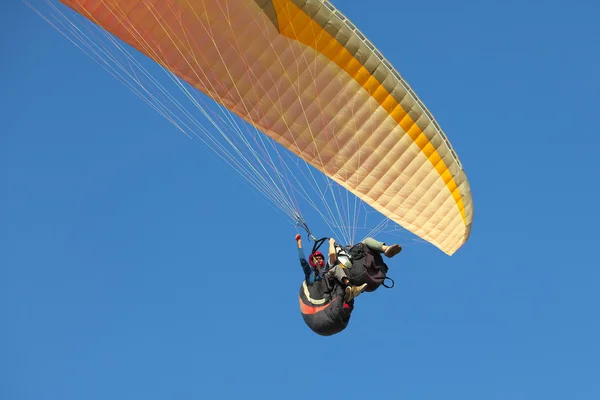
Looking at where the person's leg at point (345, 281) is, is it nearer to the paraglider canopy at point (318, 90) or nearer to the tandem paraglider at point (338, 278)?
the tandem paraglider at point (338, 278)

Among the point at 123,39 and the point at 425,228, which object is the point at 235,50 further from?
the point at 425,228

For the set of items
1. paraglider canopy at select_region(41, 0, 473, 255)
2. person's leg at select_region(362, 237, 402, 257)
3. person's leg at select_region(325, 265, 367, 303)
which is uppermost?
paraglider canopy at select_region(41, 0, 473, 255)

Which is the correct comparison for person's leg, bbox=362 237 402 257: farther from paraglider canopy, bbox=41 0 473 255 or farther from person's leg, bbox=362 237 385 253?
paraglider canopy, bbox=41 0 473 255

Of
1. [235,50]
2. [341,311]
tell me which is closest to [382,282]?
[341,311]

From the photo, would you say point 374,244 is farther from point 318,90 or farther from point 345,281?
point 318,90

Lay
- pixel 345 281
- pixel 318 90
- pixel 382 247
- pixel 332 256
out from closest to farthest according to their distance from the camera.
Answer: pixel 382 247, pixel 345 281, pixel 332 256, pixel 318 90

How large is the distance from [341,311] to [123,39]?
18.2 ft

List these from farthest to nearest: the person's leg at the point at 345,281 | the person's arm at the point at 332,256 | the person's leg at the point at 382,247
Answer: the person's arm at the point at 332,256 → the person's leg at the point at 345,281 → the person's leg at the point at 382,247

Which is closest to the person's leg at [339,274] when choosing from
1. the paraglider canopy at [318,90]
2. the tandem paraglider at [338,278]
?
the tandem paraglider at [338,278]

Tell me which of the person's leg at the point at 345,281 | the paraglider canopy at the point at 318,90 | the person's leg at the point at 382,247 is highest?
the paraglider canopy at the point at 318,90

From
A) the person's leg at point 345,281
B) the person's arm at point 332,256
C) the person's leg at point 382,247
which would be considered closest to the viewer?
the person's leg at point 382,247

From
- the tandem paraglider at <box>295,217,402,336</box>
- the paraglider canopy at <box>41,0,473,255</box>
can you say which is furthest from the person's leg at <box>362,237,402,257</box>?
the paraglider canopy at <box>41,0,473,255</box>

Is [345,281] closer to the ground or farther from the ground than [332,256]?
closer to the ground

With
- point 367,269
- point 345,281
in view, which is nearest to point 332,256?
point 345,281
